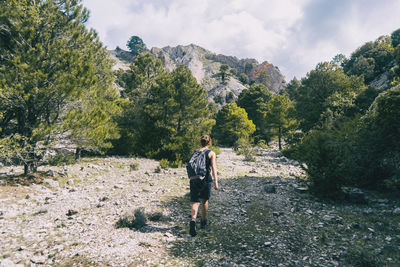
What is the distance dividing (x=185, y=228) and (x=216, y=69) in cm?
13572

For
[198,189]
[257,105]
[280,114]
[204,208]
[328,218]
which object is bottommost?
[328,218]

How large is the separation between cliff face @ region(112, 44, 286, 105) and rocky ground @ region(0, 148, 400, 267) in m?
72.0

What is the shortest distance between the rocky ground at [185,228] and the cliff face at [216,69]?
72.0 metres

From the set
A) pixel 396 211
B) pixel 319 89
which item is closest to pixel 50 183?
pixel 396 211

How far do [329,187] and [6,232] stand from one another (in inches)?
405

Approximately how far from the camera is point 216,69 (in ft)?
433

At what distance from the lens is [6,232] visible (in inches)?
191

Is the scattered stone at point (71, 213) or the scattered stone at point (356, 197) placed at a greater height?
the scattered stone at point (356, 197)

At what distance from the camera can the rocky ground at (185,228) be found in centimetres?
383

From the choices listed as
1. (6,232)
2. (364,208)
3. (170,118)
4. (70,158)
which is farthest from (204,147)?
(170,118)

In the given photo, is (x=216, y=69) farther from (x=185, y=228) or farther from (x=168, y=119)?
(x=185, y=228)

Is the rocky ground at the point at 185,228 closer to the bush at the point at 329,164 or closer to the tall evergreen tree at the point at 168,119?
A: the bush at the point at 329,164

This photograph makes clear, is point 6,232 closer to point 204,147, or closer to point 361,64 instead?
point 204,147

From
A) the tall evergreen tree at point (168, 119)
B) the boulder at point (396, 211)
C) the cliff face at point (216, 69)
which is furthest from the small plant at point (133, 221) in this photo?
the cliff face at point (216, 69)
